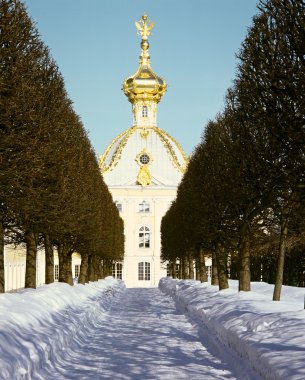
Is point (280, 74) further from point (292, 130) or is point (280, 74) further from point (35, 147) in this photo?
point (35, 147)

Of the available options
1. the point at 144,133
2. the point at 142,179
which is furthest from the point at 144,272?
the point at 144,133

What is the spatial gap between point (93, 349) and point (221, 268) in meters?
19.6

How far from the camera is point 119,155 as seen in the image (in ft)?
400

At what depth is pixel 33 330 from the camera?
15.2 meters

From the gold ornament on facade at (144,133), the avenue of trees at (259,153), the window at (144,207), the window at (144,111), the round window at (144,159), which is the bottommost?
the avenue of trees at (259,153)

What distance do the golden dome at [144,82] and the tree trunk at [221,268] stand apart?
328 feet

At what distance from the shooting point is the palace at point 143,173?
110 meters

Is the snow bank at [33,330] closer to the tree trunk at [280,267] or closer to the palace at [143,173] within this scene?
the tree trunk at [280,267]

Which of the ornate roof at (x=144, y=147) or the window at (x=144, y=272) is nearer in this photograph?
the window at (x=144, y=272)

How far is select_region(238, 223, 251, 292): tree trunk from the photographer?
3114cm

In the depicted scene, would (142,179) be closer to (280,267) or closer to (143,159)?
(143,159)

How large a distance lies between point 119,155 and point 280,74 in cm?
10338

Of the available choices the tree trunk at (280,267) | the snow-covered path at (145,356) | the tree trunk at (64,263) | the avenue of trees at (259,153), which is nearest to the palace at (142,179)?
the tree trunk at (64,263)

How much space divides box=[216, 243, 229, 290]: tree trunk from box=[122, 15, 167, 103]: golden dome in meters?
99.9
